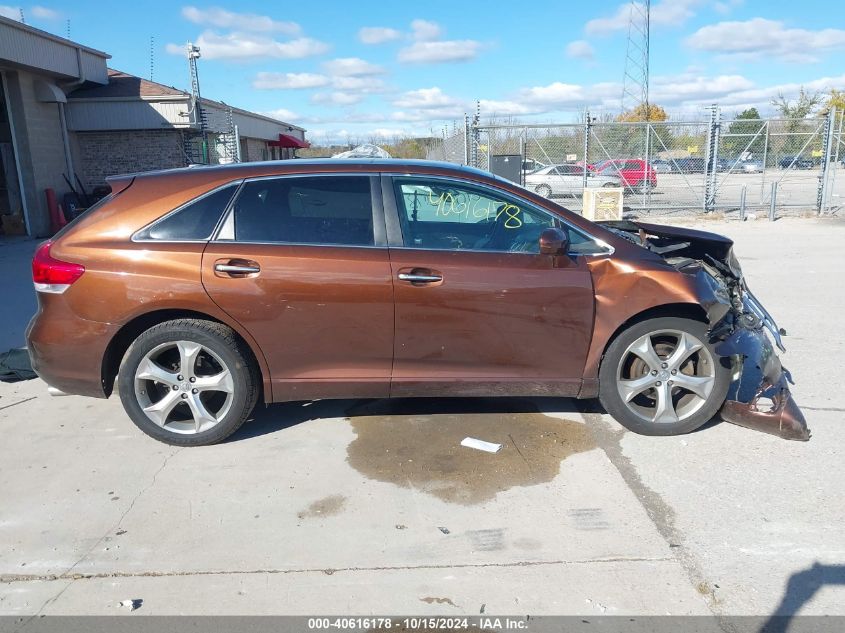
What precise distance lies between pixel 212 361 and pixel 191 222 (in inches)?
35.8

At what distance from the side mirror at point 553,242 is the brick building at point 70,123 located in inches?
554

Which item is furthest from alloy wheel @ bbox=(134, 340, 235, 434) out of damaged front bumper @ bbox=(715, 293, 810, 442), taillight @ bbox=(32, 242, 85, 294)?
damaged front bumper @ bbox=(715, 293, 810, 442)

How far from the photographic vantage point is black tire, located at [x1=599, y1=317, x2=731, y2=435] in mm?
4172

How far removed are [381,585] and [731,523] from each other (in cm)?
182

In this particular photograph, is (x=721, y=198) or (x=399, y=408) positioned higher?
(x=721, y=198)

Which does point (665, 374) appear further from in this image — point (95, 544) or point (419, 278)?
point (95, 544)

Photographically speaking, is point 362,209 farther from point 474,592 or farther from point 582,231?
point 474,592

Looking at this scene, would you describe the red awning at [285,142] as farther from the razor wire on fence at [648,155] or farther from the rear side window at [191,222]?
the rear side window at [191,222]

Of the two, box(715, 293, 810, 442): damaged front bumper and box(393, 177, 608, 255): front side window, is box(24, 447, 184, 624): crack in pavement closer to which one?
box(393, 177, 608, 255): front side window

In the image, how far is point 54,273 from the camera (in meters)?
4.09

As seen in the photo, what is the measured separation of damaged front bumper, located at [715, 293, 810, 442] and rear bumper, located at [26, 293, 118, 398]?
12.9 feet

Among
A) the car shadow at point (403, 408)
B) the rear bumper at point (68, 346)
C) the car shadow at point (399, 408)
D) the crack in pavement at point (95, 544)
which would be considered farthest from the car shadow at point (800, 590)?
the rear bumper at point (68, 346)

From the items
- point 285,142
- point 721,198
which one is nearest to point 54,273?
point 721,198

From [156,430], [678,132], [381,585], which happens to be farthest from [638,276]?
[678,132]
